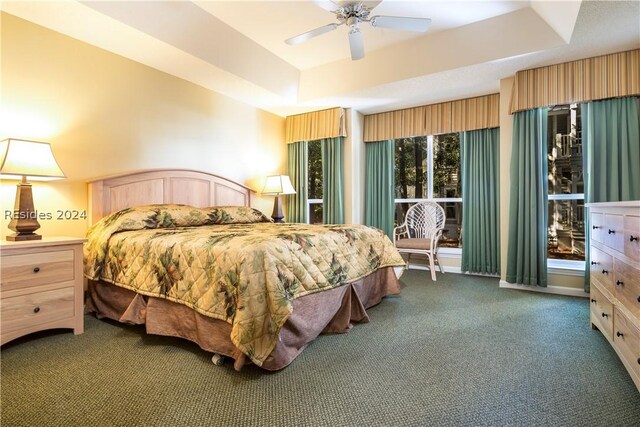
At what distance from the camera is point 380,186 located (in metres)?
4.66

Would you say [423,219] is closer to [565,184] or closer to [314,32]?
[565,184]

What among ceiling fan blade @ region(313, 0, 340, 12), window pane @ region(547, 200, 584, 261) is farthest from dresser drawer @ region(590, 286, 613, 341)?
ceiling fan blade @ region(313, 0, 340, 12)

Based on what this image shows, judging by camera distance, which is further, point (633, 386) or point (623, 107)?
point (623, 107)

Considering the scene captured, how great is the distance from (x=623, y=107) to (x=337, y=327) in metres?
3.12

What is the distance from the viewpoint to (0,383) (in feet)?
5.07

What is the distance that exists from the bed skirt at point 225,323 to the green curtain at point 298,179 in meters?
2.29

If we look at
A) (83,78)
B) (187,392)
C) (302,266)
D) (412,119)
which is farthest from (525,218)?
(83,78)

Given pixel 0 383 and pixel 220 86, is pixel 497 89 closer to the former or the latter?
Answer: pixel 220 86

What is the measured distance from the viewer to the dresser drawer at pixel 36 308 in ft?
6.10

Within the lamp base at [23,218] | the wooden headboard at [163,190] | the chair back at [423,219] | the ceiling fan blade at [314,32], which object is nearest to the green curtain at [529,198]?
the chair back at [423,219]

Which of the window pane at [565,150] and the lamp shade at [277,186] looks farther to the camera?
the lamp shade at [277,186]

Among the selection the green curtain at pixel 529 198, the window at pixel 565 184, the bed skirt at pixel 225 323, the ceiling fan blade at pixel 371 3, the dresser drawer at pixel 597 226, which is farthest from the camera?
the window at pixel 565 184

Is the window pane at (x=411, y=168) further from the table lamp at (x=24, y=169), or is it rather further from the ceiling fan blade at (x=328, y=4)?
the table lamp at (x=24, y=169)

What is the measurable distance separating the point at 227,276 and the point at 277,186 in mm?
2629
